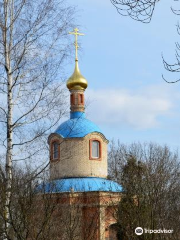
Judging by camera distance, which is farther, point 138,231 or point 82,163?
point 82,163

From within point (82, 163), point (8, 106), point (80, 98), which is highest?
point (80, 98)

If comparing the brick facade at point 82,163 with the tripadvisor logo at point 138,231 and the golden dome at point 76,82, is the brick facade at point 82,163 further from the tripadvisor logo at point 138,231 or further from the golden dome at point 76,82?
the tripadvisor logo at point 138,231

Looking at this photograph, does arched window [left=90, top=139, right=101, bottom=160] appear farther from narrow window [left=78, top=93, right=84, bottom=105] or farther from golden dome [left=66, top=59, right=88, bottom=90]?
golden dome [left=66, top=59, right=88, bottom=90]

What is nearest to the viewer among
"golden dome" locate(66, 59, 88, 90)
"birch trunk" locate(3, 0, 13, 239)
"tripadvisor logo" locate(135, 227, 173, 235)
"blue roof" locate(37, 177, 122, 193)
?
"birch trunk" locate(3, 0, 13, 239)

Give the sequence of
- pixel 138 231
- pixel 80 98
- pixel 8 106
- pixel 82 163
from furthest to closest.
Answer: pixel 80 98, pixel 82 163, pixel 138 231, pixel 8 106

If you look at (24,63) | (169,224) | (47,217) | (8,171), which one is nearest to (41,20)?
(24,63)

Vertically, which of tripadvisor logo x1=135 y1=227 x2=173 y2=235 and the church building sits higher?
the church building

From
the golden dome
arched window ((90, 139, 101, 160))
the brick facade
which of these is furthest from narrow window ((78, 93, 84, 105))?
arched window ((90, 139, 101, 160))

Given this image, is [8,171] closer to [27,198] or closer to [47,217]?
[27,198]

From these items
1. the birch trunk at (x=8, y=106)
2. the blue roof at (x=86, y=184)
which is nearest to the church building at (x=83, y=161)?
the blue roof at (x=86, y=184)

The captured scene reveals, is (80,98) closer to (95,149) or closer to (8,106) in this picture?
(95,149)

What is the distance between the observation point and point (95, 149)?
3033 centimetres

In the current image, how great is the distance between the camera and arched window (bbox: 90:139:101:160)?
98.5 ft

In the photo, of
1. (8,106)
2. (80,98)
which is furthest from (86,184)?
(8,106)
